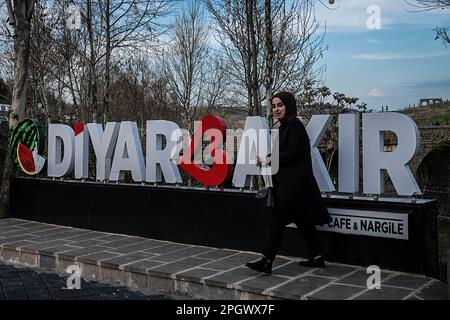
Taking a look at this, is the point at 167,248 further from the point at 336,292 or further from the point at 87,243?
the point at 336,292

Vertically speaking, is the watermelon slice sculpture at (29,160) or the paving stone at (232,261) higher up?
the watermelon slice sculpture at (29,160)

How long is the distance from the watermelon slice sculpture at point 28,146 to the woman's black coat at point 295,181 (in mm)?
5438

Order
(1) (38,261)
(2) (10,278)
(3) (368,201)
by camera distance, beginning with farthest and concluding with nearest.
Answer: (1) (38,261) → (2) (10,278) → (3) (368,201)

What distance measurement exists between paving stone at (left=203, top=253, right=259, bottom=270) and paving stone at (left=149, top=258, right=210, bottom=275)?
0.59ft

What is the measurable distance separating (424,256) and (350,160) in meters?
1.34

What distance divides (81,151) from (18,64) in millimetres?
2885

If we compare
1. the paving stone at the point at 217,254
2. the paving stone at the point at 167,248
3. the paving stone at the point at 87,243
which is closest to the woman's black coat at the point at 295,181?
the paving stone at the point at 217,254

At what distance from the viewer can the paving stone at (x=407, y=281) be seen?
4.64 meters

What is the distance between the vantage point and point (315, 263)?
5.39 meters

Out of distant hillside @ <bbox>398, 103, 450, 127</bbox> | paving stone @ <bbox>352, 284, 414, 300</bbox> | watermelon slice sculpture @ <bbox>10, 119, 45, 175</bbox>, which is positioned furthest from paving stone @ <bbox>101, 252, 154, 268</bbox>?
distant hillside @ <bbox>398, 103, 450, 127</bbox>

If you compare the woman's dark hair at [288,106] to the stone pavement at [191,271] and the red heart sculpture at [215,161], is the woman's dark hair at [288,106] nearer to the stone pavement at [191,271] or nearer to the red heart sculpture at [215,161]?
the red heart sculpture at [215,161]
